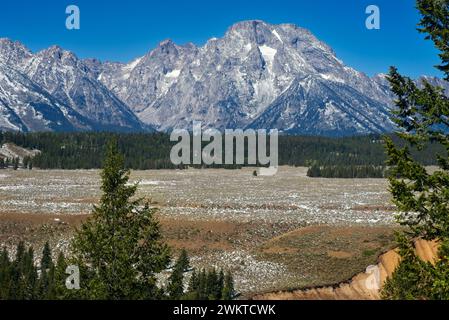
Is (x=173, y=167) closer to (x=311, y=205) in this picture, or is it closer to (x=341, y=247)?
(x=311, y=205)

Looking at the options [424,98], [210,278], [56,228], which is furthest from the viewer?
[56,228]

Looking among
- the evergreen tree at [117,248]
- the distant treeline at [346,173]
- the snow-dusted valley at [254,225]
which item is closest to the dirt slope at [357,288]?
the snow-dusted valley at [254,225]

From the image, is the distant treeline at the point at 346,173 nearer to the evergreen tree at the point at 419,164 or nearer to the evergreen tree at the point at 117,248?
the evergreen tree at the point at 117,248

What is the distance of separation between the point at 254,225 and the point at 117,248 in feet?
147

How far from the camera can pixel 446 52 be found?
1402cm

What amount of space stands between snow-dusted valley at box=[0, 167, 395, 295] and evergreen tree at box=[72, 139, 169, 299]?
19.1m

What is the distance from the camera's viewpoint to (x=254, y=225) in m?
64.0

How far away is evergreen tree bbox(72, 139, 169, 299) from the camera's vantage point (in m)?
19.5

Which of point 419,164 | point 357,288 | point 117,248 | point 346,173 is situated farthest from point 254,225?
point 346,173

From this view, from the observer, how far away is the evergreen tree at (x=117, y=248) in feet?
63.9
